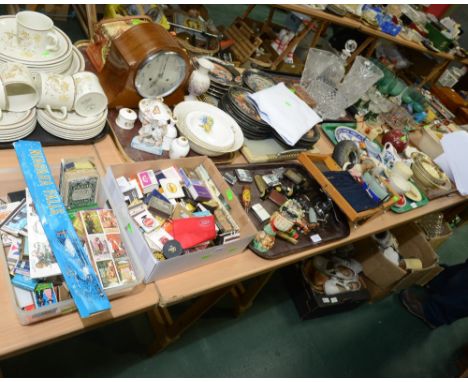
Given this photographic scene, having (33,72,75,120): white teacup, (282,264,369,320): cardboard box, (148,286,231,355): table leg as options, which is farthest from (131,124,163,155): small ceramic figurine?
(282,264,369,320): cardboard box

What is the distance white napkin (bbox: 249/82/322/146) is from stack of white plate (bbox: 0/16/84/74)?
2.60 ft

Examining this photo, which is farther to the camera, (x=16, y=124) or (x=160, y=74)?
(x=160, y=74)

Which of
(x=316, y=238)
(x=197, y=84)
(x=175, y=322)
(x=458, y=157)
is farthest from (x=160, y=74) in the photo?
(x=458, y=157)

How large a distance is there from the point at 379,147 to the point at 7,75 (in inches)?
74.9

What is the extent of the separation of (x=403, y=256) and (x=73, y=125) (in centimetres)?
241

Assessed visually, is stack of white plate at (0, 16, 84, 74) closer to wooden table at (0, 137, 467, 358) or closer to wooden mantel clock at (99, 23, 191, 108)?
wooden mantel clock at (99, 23, 191, 108)

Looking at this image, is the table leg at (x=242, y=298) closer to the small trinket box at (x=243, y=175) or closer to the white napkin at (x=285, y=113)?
the small trinket box at (x=243, y=175)

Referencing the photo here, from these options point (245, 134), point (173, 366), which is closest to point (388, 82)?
point (245, 134)

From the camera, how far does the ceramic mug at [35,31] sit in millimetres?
1175

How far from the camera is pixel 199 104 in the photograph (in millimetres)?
1502

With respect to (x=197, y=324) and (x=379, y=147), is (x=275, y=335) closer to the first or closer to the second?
(x=197, y=324)

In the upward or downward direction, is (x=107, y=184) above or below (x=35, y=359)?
above

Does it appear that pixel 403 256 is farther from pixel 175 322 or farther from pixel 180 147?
pixel 180 147

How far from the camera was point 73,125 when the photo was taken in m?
1.21
